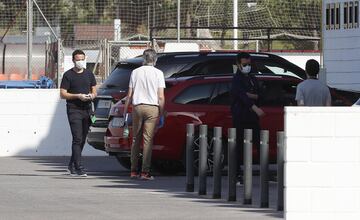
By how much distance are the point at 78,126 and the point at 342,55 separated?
5.70 meters

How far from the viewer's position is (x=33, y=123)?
24.5 metres

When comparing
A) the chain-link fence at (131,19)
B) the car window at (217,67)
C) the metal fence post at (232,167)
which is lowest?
the metal fence post at (232,167)

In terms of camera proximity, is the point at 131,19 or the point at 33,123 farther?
the point at 131,19

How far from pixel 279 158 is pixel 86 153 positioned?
11.2 meters

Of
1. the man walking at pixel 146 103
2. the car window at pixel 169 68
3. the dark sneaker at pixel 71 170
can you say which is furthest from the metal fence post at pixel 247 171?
the car window at pixel 169 68

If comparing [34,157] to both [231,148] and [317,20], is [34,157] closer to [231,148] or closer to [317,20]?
[231,148]

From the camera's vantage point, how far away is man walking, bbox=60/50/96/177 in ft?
60.5

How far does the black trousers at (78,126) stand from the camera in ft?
60.5

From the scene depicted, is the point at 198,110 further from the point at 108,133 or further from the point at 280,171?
the point at 280,171

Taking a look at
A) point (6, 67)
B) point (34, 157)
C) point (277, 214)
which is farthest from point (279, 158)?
point (6, 67)

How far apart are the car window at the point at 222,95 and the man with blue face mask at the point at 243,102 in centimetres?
194

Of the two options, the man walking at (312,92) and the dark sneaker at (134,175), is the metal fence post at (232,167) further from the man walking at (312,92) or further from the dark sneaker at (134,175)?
the dark sneaker at (134,175)

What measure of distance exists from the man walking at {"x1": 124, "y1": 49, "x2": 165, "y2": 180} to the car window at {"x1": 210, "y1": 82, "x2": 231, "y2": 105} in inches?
55.4

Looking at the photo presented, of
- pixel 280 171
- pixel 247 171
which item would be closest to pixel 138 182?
pixel 247 171
